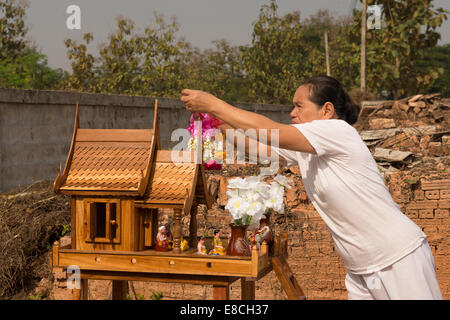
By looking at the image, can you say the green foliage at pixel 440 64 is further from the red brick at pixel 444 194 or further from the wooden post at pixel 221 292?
the wooden post at pixel 221 292

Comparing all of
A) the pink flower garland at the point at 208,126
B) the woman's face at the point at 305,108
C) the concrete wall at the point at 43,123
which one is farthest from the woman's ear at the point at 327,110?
the concrete wall at the point at 43,123

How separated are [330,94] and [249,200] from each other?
2.34 feet

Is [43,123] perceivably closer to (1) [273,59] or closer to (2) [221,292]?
(2) [221,292]

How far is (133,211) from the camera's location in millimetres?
3311

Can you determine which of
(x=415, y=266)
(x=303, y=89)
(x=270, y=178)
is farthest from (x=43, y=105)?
(x=415, y=266)

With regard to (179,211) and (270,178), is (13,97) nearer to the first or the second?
(270,178)

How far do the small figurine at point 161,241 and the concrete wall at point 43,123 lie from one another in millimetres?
5961

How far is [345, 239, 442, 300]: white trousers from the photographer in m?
2.79

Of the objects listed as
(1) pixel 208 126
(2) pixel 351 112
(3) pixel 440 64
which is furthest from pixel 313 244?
(3) pixel 440 64

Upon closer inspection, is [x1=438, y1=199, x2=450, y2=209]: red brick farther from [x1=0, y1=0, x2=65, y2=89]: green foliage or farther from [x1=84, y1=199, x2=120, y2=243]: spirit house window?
[x1=0, y1=0, x2=65, y2=89]: green foliage

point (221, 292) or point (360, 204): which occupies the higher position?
point (360, 204)

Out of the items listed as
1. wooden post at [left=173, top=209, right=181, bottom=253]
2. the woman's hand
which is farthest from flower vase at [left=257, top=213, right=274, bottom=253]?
the woman's hand

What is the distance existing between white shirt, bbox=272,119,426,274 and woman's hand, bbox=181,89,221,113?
0.47 meters

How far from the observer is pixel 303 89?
3090mm
